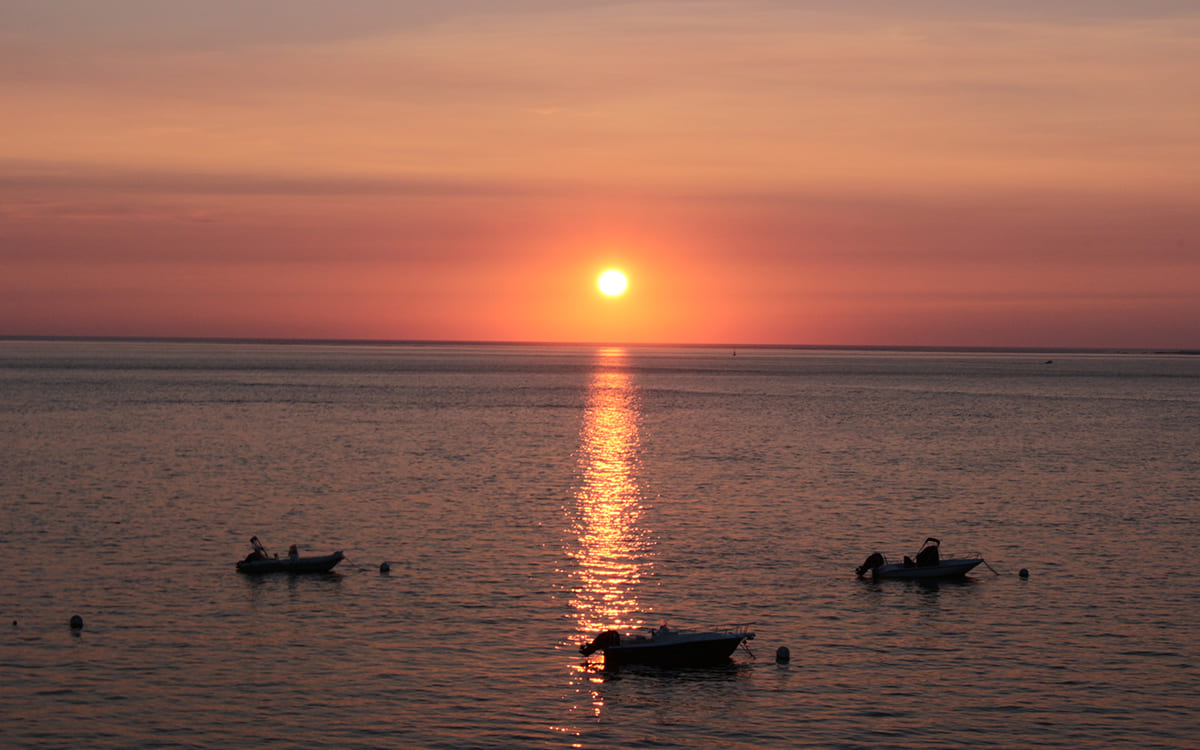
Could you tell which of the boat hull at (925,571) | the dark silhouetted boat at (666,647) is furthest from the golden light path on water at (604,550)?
the boat hull at (925,571)

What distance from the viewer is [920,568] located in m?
53.4

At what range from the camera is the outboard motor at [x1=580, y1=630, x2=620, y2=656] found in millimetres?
39125

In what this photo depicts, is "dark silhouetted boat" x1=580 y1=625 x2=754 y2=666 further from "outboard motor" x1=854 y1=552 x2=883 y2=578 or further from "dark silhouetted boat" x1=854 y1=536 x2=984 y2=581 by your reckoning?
"dark silhouetted boat" x1=854 y1=536 x2=984 y2=581

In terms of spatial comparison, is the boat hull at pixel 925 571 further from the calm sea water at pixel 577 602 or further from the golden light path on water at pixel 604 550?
the golden light path on water at pixel 604 550

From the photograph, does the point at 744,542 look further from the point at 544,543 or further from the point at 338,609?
the point at 338,609

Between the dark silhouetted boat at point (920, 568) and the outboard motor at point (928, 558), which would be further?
the outboard motor at point (928, 558)

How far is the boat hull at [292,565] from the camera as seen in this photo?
170 feet

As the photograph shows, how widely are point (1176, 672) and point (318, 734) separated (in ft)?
86.0

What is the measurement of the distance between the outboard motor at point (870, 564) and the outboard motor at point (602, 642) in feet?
55.7

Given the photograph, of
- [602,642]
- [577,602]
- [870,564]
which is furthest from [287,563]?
[870,564]

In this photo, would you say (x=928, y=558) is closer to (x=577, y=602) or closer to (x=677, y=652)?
(x=577, y=602)

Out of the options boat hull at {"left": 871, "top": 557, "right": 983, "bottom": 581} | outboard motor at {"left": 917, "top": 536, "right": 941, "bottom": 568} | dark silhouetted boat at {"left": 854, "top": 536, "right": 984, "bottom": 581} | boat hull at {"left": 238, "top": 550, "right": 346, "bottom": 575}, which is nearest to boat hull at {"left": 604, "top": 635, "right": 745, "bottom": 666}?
dark silhouetted boat at {"left": 854, "top": 536, "right": 984, "bottom": 581}

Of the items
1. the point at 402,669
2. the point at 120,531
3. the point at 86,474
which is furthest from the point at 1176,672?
the point at 86,474

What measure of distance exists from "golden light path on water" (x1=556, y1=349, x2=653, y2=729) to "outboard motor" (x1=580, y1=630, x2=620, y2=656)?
64cm
